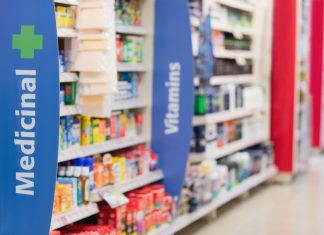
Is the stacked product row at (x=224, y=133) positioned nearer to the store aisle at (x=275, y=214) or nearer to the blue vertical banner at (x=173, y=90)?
the blue vertical banner at (x=173, y=90)

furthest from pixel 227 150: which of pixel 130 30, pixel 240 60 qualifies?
pixel 130 30

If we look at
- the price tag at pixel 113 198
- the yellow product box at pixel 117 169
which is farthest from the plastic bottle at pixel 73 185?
the yellow product box at pixel 117 169

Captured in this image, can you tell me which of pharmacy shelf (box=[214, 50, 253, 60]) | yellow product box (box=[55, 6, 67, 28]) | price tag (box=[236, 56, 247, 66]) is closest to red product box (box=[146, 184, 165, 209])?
yellow product box (box=[55, 6, 67, 28])

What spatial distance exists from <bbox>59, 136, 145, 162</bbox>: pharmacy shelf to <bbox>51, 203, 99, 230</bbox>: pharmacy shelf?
34cm

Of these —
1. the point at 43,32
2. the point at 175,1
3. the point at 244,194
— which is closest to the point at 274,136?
the point at 244,194

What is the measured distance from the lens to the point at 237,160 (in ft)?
22.9

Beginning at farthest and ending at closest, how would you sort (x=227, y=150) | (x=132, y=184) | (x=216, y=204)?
(x=227, y=150) → (x=216, y=204) → (x=132, y=184)

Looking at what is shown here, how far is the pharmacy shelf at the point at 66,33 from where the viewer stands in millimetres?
3989

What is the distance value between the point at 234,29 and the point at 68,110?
3386 millimetres

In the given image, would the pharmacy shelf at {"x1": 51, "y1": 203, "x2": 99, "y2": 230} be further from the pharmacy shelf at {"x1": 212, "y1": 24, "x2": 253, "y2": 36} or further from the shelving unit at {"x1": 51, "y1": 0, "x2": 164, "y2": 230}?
the pharmacy shelf at {"x1": 212, "y1": 24, "x2": 253, "y2": 36}

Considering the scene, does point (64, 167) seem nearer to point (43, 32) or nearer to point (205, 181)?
point (43, 32)

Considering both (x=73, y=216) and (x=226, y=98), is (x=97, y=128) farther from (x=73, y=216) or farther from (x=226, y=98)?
(x=226, y=98)

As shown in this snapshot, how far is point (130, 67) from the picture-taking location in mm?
4977

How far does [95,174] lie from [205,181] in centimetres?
168
